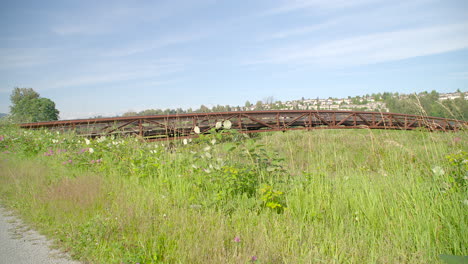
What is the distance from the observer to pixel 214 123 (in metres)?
7.01

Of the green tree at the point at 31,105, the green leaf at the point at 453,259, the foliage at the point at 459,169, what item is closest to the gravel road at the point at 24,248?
the green leaf at the point at 453,259

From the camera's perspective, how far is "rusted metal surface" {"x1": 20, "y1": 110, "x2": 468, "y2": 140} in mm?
7043

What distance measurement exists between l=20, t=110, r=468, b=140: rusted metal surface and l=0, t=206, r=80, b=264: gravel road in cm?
335

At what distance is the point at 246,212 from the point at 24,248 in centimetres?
226

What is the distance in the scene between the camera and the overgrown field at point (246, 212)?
2359 millimetres

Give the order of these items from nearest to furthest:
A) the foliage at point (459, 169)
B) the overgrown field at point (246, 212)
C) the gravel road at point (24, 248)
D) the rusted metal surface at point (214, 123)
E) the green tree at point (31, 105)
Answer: the overgrown field at point (246, 212) → the gravel road at point (24, 248) → the foliage at point (459, 169) → the rusted metal surface at point (214, 123) → the green tree at point (31, 105)

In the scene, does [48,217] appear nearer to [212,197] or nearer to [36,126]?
[212,197]

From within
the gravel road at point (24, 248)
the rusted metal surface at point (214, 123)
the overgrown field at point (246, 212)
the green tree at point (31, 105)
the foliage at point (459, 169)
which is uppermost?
the green tree at point (31, 105)

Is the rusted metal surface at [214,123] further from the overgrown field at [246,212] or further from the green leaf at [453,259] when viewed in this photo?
the green leaf at [453,259]

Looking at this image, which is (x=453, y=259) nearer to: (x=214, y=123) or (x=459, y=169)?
(x=459, y=169)

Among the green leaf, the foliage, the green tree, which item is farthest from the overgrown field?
the green tree

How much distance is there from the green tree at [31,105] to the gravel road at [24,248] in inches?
2787

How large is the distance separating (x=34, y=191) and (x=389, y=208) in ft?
16.4

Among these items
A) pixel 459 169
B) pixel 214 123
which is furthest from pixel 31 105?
pixel 459 169
